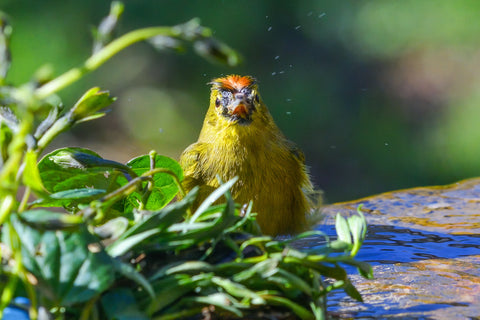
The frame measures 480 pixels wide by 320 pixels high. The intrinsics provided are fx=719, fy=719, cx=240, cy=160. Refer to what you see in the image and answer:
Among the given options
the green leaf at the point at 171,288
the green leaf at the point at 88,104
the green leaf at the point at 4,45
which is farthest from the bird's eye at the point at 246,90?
the green leaf at the point at 4,45

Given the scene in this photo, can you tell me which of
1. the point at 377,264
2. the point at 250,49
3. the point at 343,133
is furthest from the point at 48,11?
the point at 377,264

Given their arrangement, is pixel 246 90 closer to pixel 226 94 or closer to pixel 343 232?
pixel 226 94

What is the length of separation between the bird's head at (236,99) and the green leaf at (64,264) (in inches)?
79.7

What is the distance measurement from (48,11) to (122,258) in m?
5.96

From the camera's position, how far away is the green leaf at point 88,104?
4.25 feet

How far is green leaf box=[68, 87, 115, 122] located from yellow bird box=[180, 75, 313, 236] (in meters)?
1.55

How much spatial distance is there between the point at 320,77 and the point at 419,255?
536 cm

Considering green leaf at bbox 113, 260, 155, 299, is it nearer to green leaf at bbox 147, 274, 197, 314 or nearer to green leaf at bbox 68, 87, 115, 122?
green leaf at bbox 147, 274, 197, 314

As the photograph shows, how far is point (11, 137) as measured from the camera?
1.35 meters

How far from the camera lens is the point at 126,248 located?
4.12ft

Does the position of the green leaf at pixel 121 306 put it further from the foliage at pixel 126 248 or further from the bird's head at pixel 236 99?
the bird's head at pixel 236 99

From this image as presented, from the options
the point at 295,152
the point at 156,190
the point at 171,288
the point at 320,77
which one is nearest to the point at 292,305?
the point at 171,288

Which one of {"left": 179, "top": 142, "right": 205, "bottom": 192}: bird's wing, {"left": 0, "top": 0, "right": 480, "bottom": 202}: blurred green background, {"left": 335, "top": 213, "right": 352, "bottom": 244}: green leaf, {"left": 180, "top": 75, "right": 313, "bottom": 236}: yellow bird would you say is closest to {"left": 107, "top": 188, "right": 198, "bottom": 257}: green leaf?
{"left": 335, "top": 213, "right": 352, "bottom": 244}: green leaf

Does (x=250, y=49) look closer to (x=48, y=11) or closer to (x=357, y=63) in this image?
(x=357, y=63)
